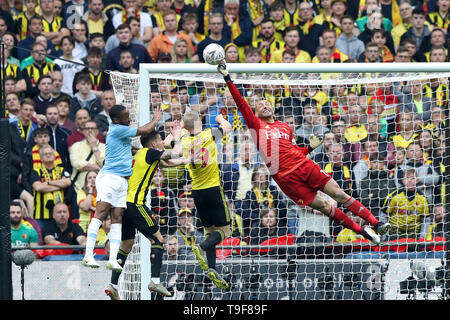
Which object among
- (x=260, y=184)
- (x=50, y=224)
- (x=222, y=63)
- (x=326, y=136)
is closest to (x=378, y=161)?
(x=326, y=136)

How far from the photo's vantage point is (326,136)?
12117 mm

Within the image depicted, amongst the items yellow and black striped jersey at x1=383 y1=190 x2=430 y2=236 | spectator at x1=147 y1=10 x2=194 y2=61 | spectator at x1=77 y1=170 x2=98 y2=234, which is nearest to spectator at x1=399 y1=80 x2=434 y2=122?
yellow and black striped jersey at x1=383 y1=190 x2=430 y2=236

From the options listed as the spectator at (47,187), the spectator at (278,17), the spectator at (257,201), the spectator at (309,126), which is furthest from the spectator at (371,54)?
the spectator at (47,187)

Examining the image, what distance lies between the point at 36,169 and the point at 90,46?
256cm

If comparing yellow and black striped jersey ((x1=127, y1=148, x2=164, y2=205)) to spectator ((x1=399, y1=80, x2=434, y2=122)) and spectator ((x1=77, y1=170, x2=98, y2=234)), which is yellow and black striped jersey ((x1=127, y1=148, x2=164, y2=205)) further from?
spectator ((x1=399, y1=80, x2=434, y2=122))

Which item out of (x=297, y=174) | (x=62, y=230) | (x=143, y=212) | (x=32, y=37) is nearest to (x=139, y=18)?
(x=32, y=37)

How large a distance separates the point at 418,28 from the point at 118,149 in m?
6.53

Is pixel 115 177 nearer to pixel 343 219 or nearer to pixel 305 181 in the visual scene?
pixel 305 181

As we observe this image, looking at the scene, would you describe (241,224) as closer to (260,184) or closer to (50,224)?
(260,184)

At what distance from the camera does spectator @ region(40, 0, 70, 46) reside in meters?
14.5

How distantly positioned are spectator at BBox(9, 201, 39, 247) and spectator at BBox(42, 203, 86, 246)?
23 cm

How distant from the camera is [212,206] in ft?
34.8

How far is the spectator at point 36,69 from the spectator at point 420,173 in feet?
18.0

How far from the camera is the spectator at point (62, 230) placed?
484 inches
